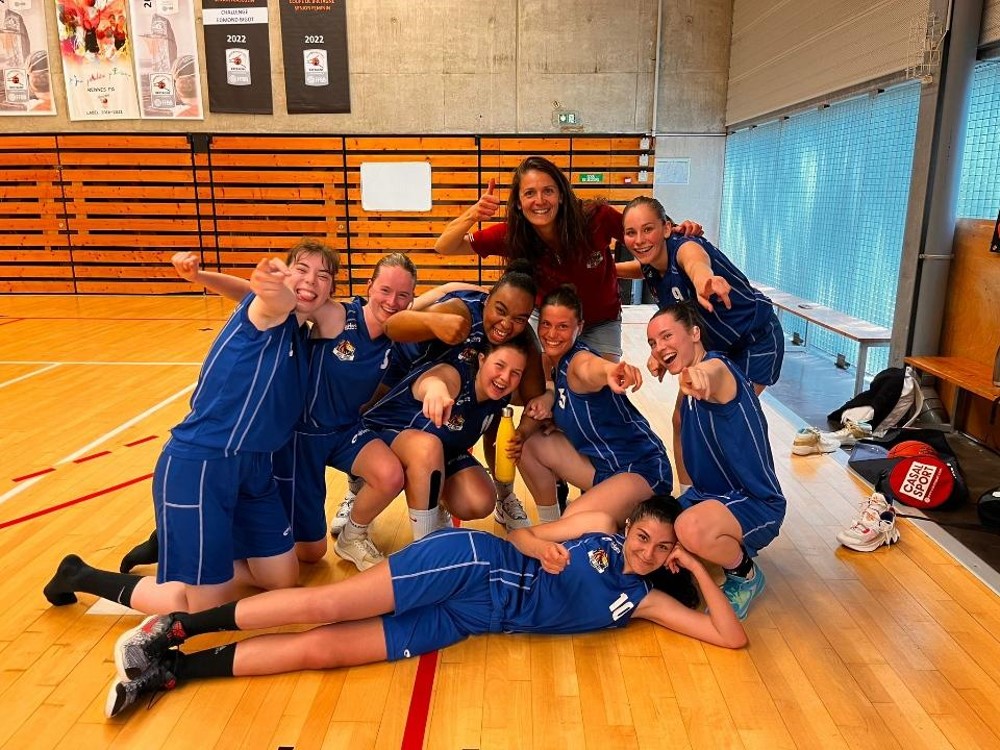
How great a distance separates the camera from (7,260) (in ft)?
37.7

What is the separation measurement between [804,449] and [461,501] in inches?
101

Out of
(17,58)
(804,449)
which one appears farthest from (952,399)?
(17,58)

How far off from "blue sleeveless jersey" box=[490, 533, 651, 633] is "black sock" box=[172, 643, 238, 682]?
2.97 feet

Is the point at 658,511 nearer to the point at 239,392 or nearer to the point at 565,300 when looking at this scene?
the point at 565,300

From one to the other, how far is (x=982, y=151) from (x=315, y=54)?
8.61 metres

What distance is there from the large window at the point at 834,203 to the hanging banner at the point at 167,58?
791 cm

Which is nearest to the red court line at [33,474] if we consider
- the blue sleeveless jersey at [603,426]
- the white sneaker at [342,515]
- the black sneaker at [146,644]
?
the white sneaker at [342,515]

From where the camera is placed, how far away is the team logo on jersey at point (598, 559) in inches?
102

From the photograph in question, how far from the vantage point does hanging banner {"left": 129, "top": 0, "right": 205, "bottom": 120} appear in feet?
34.1

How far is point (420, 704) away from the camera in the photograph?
231 cm

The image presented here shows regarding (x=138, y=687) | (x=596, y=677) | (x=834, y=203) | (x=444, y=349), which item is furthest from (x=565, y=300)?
(x=834, y=203)

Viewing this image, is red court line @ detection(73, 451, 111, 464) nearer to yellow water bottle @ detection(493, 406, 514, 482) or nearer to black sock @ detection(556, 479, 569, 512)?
yellow water bottle @ detection(493, 406, 514, 482)

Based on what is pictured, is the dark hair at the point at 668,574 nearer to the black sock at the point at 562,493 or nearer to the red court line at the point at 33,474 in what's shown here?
the black sock at the point at 562,493

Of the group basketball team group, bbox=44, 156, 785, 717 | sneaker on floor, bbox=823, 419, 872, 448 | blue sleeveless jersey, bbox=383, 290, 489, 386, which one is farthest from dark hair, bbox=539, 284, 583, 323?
sneaker on floor, bbox=823, 419, 872, 448
